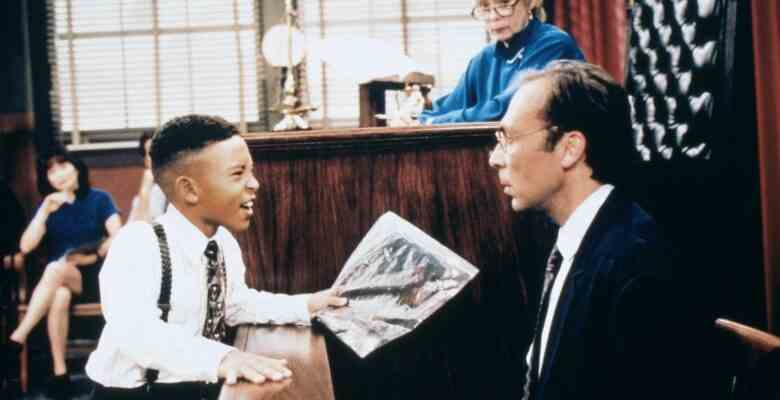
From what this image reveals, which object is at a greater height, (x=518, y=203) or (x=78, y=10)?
(x=78, y=10)

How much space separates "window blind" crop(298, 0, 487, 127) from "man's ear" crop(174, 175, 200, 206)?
13.1 ft

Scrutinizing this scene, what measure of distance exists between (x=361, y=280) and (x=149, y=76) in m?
4.43

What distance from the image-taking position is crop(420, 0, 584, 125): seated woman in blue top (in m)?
2.41

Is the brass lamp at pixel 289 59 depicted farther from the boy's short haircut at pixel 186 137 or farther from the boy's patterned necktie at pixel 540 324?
the boy's patterned necktie at pixel 540 324

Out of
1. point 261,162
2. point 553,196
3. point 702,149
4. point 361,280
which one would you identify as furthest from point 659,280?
point 702,149

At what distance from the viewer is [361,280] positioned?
5.49 feet

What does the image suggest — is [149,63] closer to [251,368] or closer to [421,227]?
[421,227]

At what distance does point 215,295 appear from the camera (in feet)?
5.22

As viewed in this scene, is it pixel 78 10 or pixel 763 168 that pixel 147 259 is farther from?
pixel 78 10

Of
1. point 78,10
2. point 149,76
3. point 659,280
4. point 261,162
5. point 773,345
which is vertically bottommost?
point 773,345

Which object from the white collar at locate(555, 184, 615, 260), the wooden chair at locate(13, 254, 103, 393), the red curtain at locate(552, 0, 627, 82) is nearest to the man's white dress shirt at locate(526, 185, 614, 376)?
the white collar at locate(555, 184, 615, 260)

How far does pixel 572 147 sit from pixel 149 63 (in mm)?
4815

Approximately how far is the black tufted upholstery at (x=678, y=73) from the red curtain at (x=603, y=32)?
1.78 metres

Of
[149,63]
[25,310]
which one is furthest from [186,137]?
[149,63]
